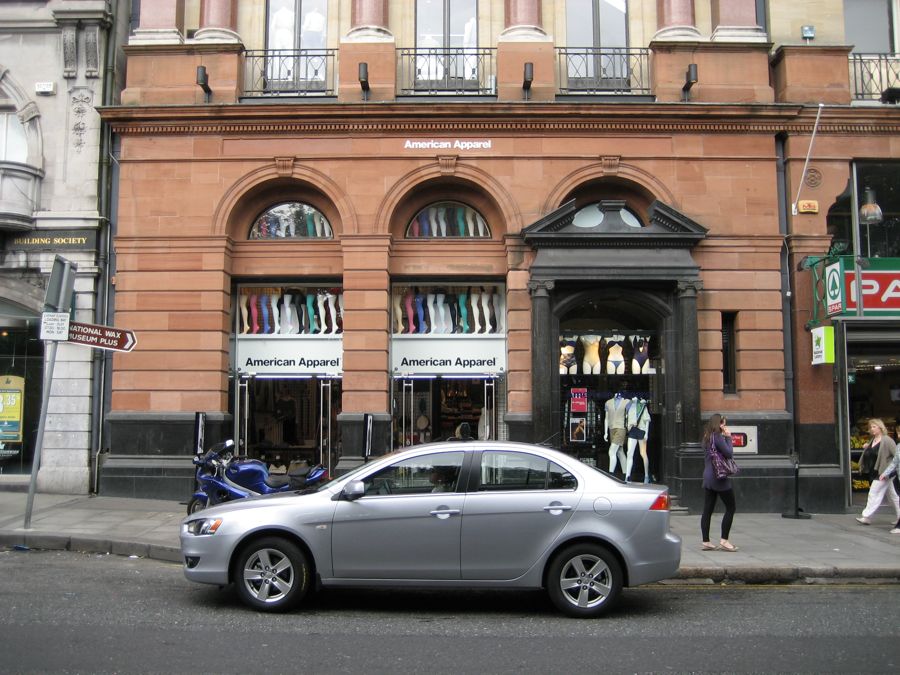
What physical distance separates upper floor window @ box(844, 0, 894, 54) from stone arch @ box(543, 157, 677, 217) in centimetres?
494

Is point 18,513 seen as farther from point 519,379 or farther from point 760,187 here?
point 760,187

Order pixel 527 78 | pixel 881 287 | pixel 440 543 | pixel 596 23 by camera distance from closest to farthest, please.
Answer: pixel 440 543
pixel 881 287
pixel 527 78
pixel 596 23

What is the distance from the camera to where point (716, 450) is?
34.4 feet

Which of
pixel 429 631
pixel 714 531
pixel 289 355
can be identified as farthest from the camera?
pixel 289 355

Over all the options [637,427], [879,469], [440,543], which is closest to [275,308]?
[637,427]

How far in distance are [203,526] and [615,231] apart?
9101 mm

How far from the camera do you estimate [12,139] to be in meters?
14.8

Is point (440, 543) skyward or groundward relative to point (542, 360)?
groundward

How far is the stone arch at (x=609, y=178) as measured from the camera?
47.7 feet

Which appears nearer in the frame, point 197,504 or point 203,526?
point 203,526

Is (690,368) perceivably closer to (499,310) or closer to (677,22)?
(499,310)

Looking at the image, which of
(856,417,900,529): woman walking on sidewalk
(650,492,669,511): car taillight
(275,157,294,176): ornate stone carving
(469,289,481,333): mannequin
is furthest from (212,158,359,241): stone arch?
(856,417,900,529): woman walking on sidewalk

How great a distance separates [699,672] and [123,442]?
36.4 feet

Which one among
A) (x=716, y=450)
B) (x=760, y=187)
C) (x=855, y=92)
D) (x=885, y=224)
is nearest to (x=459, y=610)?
(x=716, y=450)
